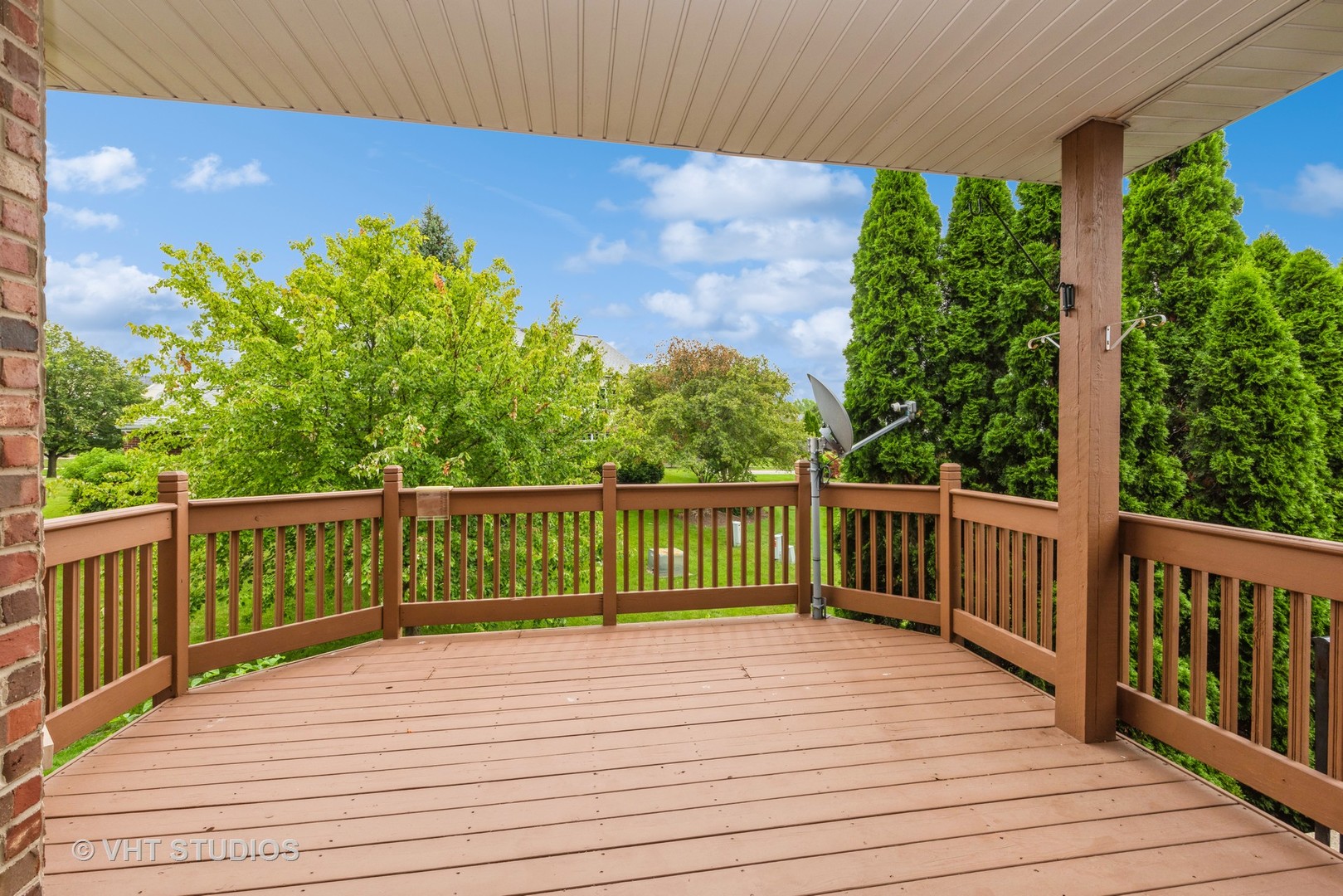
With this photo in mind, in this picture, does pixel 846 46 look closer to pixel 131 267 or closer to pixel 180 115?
pixel 180 115

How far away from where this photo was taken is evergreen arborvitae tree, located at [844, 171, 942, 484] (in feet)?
17.2

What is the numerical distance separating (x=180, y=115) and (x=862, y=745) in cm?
2546

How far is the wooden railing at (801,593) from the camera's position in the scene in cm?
210

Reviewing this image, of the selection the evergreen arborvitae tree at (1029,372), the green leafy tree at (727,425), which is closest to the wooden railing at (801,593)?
the evergreen arborvitae tree at (1029,372)

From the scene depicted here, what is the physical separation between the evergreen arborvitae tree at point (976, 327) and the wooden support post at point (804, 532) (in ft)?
5.52

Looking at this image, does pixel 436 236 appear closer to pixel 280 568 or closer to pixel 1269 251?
pixel 280 568

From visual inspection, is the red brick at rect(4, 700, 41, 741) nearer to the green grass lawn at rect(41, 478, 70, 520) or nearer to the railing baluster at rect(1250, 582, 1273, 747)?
the railing baluster at rect(1250, 582, 1273, 747)

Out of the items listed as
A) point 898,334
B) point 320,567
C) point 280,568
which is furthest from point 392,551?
point 898,334

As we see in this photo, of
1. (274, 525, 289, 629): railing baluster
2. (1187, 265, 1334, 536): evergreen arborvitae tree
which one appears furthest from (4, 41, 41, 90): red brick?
(1187, 265, 1334, 536): evergreen arborvitae tree

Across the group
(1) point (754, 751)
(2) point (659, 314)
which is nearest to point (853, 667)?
(1) point (754, 751)

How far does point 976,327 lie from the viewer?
538 centimetres

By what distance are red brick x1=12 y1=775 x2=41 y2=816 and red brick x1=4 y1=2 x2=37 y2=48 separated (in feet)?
3.90

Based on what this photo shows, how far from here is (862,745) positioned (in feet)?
8.29

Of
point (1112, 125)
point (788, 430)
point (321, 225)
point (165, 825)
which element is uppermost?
point (321, 225)
